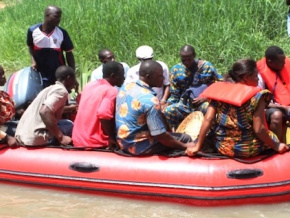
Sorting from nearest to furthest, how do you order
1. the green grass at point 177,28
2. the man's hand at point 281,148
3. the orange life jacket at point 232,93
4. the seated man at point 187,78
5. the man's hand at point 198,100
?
1. the orange life jacket at point 232,93
2. the man's hand at point 281,148
3. the man's hand at point 198,100
4. the seated man at point 187,78
5. the green grass at point 177,28

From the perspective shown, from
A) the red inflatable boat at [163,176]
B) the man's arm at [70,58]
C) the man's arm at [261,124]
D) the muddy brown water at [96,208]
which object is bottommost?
the muddy brown water at [96,208]

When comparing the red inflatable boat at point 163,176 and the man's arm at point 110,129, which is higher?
the man's arm at point 110,129

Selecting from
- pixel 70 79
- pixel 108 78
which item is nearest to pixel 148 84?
pixel 108 78

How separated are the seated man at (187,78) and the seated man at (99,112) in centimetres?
95

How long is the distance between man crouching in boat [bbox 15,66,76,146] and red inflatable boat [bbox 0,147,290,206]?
0.13 metres

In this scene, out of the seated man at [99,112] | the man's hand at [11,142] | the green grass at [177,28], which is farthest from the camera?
the green grass at [177,28]

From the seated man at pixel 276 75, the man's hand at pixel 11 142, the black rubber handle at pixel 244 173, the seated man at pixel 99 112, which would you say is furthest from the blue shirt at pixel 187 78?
the man's hand at pixel 11 142

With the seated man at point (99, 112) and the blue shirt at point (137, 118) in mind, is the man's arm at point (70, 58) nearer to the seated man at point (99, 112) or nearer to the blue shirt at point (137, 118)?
the seated man at point (99, 112)

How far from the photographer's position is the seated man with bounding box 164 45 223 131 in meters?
6.24

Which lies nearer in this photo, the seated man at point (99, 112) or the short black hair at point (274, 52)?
the seated man at point (99, 112)

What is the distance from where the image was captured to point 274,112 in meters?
5.32

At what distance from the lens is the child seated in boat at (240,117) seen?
4.83 meters

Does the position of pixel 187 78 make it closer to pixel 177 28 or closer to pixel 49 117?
pixel 49 117

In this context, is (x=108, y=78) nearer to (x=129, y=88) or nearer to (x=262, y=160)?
(x=129, y=88)
